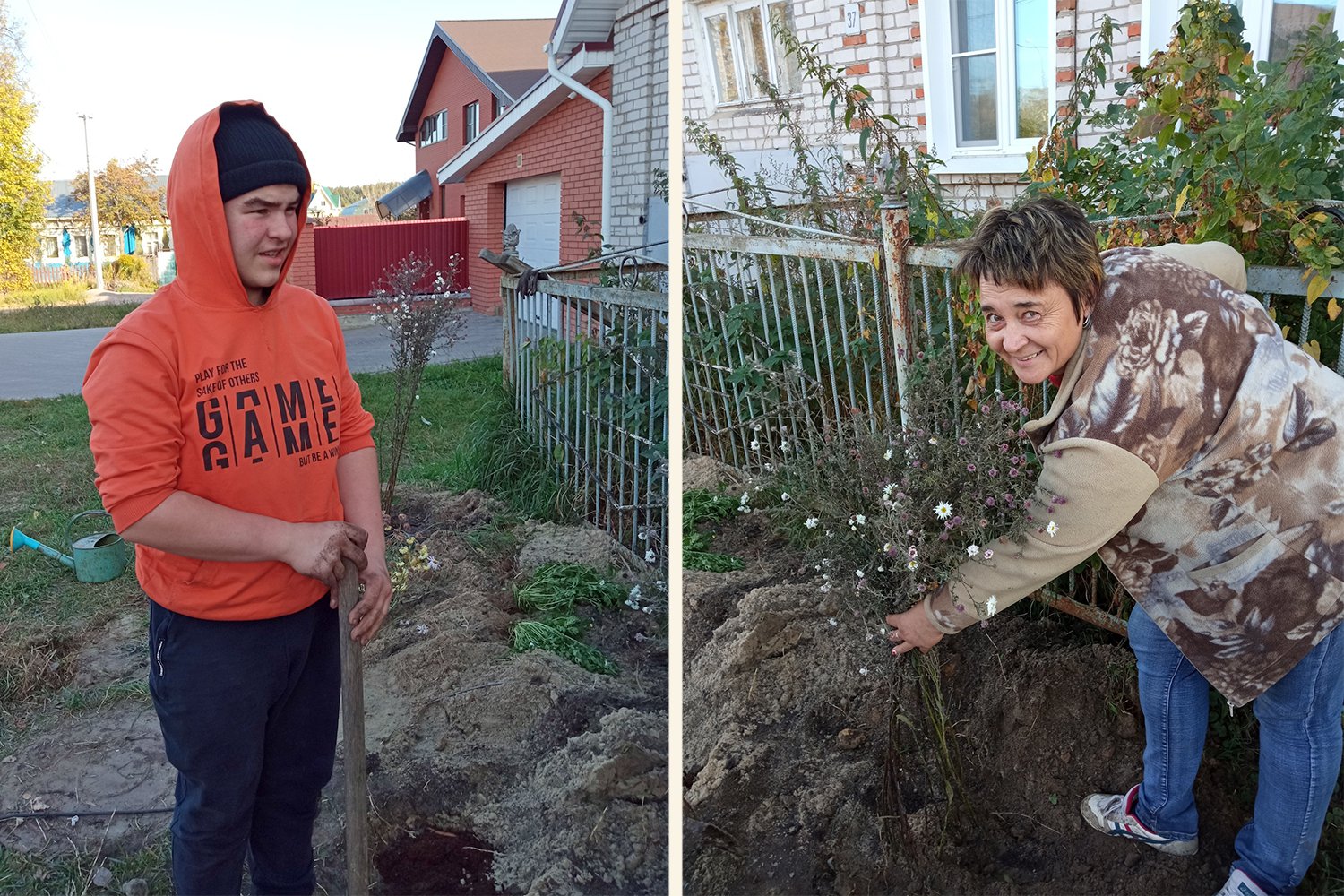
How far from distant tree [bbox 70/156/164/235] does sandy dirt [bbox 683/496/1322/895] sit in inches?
558

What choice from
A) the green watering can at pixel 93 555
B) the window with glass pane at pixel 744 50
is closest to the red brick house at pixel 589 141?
the window with glass pane at pixel 744 50

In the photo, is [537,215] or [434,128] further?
[434,128]

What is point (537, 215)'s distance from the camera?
40.4 ft

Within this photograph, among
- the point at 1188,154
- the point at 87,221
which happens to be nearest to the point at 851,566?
the point at 1188,154

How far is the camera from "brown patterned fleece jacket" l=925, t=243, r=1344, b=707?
172 centimetres

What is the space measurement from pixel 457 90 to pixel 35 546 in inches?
544

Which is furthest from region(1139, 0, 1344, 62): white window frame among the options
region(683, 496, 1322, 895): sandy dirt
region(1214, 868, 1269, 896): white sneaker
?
region(1214, 868, 1269, 896): white sneaker

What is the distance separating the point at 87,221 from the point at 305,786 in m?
17.3

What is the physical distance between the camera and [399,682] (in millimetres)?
3322

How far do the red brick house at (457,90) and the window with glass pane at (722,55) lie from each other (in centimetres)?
219

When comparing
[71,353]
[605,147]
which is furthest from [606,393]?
[71,353]

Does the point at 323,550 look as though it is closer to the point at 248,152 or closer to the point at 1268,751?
the point at 248,152

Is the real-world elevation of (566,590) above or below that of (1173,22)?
below

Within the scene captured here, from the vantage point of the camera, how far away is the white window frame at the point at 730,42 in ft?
24.9
